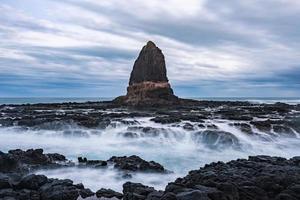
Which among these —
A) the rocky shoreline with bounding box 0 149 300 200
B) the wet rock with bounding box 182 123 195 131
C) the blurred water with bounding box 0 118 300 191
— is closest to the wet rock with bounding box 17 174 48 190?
the rocky shoreline with bounding box 0 149 300 200

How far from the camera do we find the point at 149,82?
53.2 m

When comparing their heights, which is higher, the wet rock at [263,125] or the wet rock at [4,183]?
the wet rock at [263,125]

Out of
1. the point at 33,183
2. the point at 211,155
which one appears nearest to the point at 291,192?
the point at 33,183

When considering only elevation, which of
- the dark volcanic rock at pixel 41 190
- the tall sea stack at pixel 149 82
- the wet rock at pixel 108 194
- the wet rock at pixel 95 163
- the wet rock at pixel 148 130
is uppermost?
the tall sea stack at pixel 149 82

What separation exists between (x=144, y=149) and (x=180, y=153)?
228cm

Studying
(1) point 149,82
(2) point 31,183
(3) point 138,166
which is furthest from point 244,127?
(1) point 149,82

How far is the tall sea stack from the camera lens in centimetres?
5184

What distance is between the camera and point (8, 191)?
11523mm

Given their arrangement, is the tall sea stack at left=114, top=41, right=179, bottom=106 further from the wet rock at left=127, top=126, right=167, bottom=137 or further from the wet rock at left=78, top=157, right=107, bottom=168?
the wet rock at left=78, top=157, right=107, bottom=168

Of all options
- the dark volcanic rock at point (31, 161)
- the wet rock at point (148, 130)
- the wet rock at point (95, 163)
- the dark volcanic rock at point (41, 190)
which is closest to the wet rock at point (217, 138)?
the wet rock at point (148, 130)

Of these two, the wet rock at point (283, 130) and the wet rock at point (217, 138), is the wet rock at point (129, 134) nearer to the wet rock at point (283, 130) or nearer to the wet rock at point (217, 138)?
the wet rock at point (217, 138)

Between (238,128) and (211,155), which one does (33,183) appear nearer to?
Answer: (211,155)

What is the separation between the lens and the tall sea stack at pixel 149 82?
51.8 meters

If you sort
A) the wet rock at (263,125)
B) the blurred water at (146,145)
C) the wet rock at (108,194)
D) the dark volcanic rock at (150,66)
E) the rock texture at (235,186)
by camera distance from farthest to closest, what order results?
the dark volcanic rock at (150,66) < the wet rock at (263,125) < the blurred water at (146,145) < the wet rock at (108,194) < the rock texture at (235,186)
